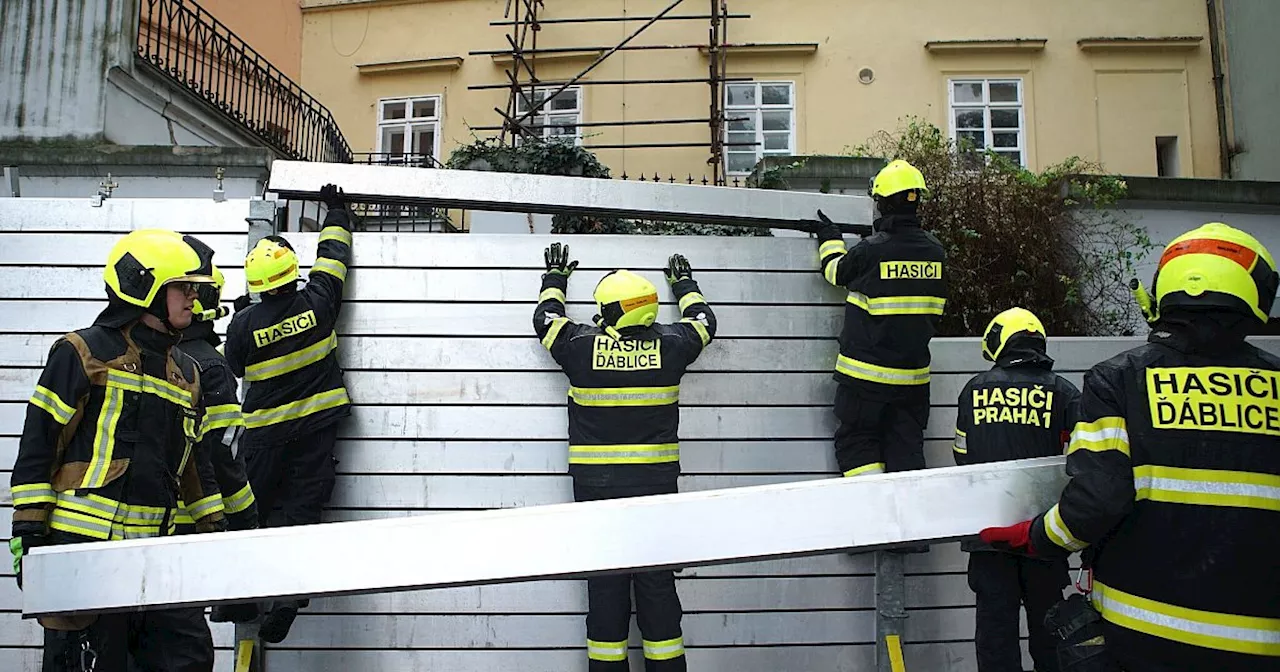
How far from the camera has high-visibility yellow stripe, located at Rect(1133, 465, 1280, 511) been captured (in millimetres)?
2357

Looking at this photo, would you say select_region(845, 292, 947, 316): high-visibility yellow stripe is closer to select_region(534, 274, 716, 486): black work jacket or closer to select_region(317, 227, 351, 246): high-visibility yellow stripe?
select_region(534, 274, 716, 486): black work jacket

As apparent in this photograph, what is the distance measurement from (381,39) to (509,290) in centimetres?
1190

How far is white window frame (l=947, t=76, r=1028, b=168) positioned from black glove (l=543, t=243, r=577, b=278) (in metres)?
10.8

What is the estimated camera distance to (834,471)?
5.15m

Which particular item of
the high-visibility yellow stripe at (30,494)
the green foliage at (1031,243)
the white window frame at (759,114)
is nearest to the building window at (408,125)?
the white window frame at (759,114)

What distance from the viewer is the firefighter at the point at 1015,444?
4363 millimetres

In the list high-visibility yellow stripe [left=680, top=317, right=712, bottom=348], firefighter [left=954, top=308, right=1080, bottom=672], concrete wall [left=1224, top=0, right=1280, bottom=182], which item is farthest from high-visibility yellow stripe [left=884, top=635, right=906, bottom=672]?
concrete wall [left=1224, top=0, right=1280, bottom=182]

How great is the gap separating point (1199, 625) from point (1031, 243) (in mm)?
5180

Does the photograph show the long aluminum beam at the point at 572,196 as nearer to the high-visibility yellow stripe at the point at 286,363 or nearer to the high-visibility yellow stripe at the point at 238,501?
the high-visibility yellow stripe at the point at 286,363

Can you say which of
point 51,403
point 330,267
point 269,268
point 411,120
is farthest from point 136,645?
point 411,120

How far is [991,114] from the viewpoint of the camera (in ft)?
46.6

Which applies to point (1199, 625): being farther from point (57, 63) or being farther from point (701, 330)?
point (57, 63)

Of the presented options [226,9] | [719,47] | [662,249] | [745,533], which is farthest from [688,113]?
[745,533]

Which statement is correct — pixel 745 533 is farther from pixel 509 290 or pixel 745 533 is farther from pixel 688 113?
pixel 688 113
